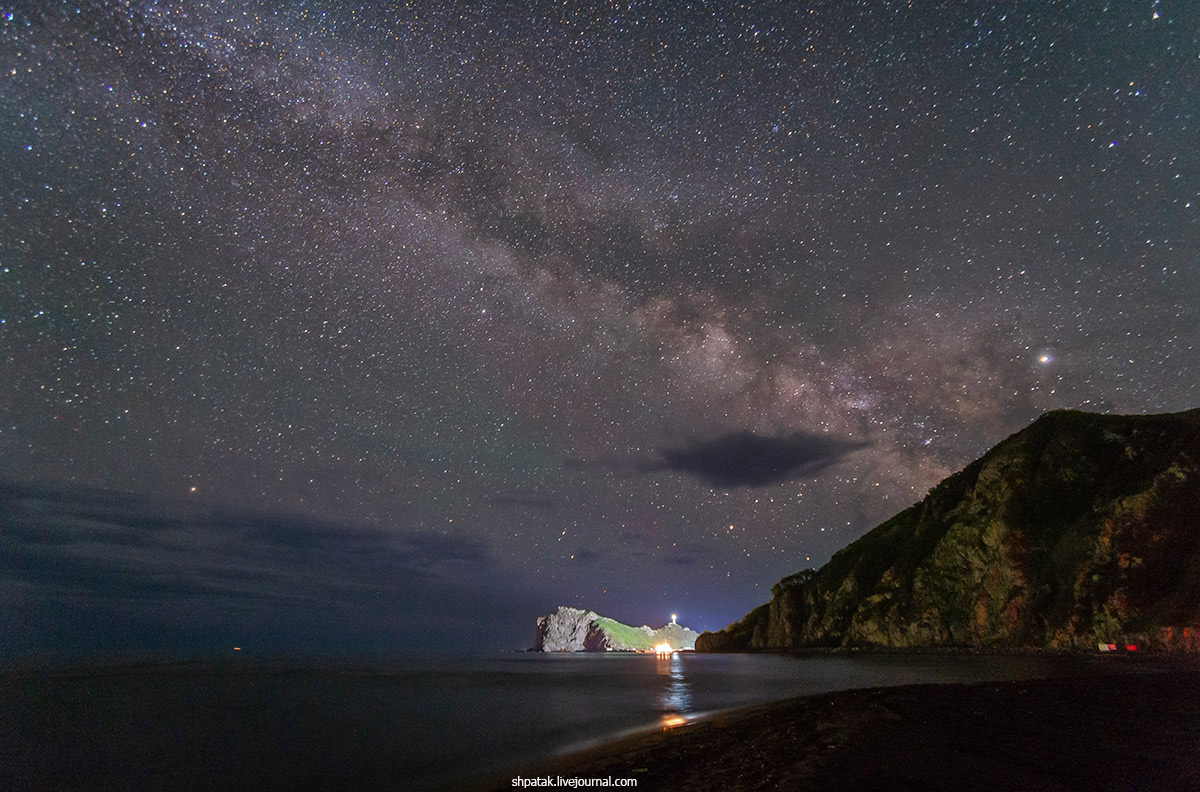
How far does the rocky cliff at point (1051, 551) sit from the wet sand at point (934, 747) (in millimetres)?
52592

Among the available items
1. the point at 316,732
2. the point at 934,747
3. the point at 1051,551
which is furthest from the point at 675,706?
the point at 1051,551

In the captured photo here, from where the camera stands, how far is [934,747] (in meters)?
13.0

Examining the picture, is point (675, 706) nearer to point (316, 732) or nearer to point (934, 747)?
point (316, 732)

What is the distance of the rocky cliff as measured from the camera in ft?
199

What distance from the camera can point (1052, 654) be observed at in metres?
61.1

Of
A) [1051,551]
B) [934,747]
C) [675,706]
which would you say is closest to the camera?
[934,747]

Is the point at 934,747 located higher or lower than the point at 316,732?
higher

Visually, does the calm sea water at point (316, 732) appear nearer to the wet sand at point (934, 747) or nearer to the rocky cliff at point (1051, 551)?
the wet sand at point (934, 747)

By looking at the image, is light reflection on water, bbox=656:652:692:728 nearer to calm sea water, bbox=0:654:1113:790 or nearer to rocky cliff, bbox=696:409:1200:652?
calm sea water, bbox=0:654:1113:790

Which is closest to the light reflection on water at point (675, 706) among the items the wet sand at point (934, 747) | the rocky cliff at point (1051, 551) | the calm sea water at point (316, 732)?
the calm sea water at point (316, 732)

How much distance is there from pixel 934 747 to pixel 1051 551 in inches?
3353

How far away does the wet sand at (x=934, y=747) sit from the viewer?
404 inches

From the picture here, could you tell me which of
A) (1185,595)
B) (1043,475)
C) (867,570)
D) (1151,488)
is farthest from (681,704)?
(867,570)

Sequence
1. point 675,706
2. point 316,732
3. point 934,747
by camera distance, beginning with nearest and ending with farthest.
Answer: point 934,747, point 316,732, point 675,706
